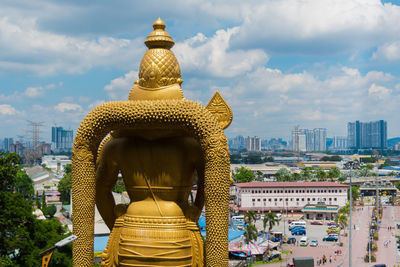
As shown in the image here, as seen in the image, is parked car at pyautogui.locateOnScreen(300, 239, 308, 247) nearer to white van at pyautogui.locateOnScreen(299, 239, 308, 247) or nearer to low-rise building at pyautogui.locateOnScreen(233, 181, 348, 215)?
white van at pyautogui.locateOnScreen(299, 239, 308, 247)

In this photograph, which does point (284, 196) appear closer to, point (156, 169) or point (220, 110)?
point (220, 110)

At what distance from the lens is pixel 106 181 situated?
1175 cm

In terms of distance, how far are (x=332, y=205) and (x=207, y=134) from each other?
51508 mm

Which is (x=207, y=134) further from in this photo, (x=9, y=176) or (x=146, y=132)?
(x=9, y=176)

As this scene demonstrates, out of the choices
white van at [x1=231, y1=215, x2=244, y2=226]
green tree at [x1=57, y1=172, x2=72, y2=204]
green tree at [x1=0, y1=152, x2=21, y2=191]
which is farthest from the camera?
green tree at [x1=57, y1=172, x2=72, y2=204]

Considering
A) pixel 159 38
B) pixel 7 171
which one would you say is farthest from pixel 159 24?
pixel 7 171

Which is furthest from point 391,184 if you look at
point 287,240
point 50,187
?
point 50,187

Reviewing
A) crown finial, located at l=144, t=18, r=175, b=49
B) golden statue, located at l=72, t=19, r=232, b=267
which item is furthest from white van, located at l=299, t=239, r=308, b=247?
crown finial, located at l=144, t=18, r=175, b=49

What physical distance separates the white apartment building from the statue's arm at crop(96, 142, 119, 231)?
5051 centimetres

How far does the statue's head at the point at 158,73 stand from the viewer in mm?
11039

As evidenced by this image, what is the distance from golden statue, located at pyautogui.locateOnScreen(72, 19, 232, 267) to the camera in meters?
10.5

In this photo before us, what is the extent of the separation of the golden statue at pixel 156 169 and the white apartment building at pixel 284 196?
2009 inches

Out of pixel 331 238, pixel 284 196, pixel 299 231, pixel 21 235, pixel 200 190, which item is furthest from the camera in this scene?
pixel 284 196

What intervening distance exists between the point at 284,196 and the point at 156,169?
52785mm
